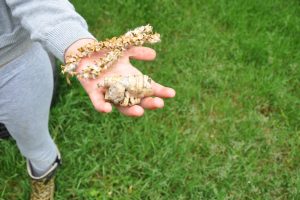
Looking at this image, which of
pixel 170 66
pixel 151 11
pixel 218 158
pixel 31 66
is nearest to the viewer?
pixel 31 66

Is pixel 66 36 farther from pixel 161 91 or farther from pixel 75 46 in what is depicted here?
pixel 161 91

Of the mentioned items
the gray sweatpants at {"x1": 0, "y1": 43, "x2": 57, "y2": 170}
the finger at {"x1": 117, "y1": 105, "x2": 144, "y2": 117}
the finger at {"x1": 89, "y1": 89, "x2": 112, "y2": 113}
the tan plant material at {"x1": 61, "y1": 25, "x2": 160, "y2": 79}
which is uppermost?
the tan plant material at {"x1": 61, "y1": 25, "x2": 160, "y2": 79}

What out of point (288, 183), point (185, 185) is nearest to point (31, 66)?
point (185, 185)

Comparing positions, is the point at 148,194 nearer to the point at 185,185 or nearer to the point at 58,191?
the point at 185,185

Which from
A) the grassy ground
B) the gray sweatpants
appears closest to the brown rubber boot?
the grassy ground

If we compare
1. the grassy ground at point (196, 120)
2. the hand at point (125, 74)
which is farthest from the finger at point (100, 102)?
the grassy ground at point (196, 120)

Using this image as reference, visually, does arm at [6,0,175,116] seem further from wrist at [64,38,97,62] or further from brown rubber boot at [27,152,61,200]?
brown rubber boot at [27,152,61,200]

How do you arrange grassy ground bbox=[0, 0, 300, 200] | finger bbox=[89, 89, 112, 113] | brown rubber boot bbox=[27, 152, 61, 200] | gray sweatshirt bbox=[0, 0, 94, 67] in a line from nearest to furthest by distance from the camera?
finger bbox=[89, 89, 112, 113] < gray sweatshirt bbox=[0, 0, 94, 67] < brown rubber boot bbox=[27, 152, 61, 200] < grassy ground bbox=[0, 0, 300, 200]
